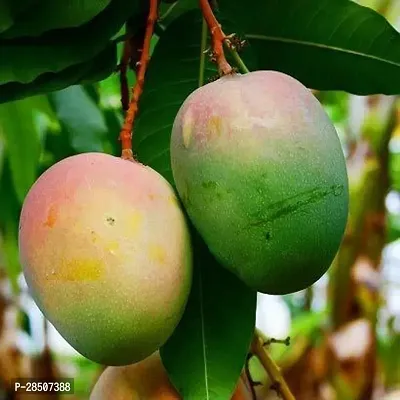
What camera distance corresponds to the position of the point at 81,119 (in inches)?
37.9

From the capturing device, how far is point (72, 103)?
98 centimetres

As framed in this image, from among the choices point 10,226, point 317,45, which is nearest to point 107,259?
point 317,45

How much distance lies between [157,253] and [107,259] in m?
0.03

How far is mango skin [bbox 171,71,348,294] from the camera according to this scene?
0.45 meters

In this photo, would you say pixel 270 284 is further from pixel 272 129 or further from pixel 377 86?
pixel 377 86

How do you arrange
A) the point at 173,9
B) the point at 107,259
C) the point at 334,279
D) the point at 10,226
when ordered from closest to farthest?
1. the point at 107,259
2. the point at 173,9
3. the point at 10,226
4. the point at 334,279

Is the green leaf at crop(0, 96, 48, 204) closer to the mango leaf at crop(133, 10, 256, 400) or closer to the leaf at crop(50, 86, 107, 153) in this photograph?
the leaf at crop(50, 86, 107, 153)

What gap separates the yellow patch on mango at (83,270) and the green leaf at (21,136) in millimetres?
548

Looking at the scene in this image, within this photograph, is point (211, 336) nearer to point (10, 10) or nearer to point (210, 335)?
point (210, 335)

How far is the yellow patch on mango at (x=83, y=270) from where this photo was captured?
45 cm

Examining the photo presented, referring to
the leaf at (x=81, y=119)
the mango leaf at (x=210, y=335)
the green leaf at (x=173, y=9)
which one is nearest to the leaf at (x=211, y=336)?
the mango leaf at (x=210, y=335)

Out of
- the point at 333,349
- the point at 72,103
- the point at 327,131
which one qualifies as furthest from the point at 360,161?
the point at 327,131

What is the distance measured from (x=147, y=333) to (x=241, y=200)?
0.28 ft

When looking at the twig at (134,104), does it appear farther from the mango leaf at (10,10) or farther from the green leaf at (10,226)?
the green leaf at (10,226)
